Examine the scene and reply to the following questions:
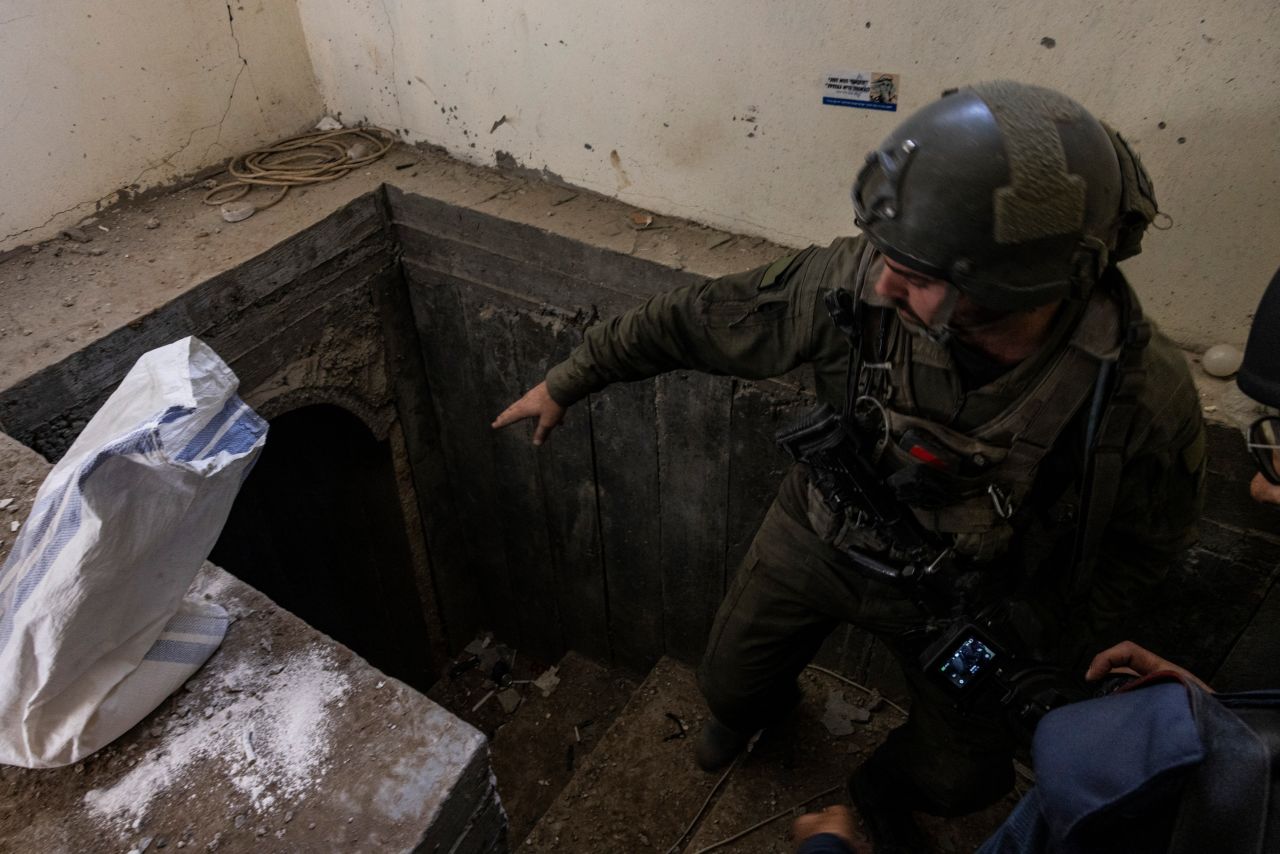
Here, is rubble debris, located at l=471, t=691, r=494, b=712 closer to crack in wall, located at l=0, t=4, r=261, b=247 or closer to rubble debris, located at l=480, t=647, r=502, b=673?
rubble debris, located at l=480, t=647, r=502, b=673

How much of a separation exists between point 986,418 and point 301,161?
10.9ft

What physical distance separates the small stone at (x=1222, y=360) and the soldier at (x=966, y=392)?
0.73m

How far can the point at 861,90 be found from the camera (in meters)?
2.50

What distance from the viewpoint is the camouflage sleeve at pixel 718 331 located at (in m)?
1.98

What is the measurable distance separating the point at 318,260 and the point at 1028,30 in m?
2.76

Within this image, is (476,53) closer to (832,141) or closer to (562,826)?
(832,141)

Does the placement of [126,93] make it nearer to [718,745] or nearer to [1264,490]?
[718,745]

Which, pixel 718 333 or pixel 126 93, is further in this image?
pixel 126 93

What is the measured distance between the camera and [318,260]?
3449 millimetres

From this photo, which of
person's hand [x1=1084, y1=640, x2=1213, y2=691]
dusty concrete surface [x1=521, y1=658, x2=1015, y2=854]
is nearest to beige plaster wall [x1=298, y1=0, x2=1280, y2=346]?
person's hand [x1=1084, y1=640, x2=1213, y2=691]

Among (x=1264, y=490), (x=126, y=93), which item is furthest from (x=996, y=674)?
(x=126, y=93)

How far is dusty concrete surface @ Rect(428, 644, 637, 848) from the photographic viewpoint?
4039mm

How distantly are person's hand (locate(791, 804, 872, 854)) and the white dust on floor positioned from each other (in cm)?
96

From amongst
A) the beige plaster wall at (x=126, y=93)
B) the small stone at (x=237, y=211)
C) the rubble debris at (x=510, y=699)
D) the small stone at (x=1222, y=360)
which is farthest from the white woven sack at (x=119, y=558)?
the rubble debris at (x=510, y=699)
